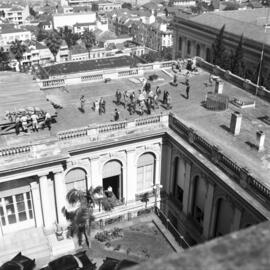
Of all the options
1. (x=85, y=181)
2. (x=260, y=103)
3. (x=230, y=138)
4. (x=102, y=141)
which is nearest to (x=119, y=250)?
(x=85, y=181)

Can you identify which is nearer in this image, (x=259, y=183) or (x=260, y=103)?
(x=259, y=183)

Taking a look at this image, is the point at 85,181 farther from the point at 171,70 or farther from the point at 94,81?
the point at 171,70

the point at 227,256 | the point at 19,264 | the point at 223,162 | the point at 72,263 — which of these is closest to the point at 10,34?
the point at 19,264

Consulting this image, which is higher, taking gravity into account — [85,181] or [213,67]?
[213,67]

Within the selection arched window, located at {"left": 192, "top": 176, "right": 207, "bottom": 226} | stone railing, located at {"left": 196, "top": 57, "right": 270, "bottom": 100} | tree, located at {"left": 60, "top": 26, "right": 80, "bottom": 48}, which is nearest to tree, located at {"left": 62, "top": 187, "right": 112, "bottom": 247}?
arched window, located at {"left": 192, "top": 176, "right": 207, "bottom": 226}

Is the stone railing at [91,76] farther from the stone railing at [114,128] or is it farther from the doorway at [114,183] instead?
the doorway at [114,183]

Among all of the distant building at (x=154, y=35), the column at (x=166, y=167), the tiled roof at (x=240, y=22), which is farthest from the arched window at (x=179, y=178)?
the distant building at (x=154, y=35)

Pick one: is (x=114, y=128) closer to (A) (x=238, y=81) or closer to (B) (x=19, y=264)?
(B) (x=19, y=264)
